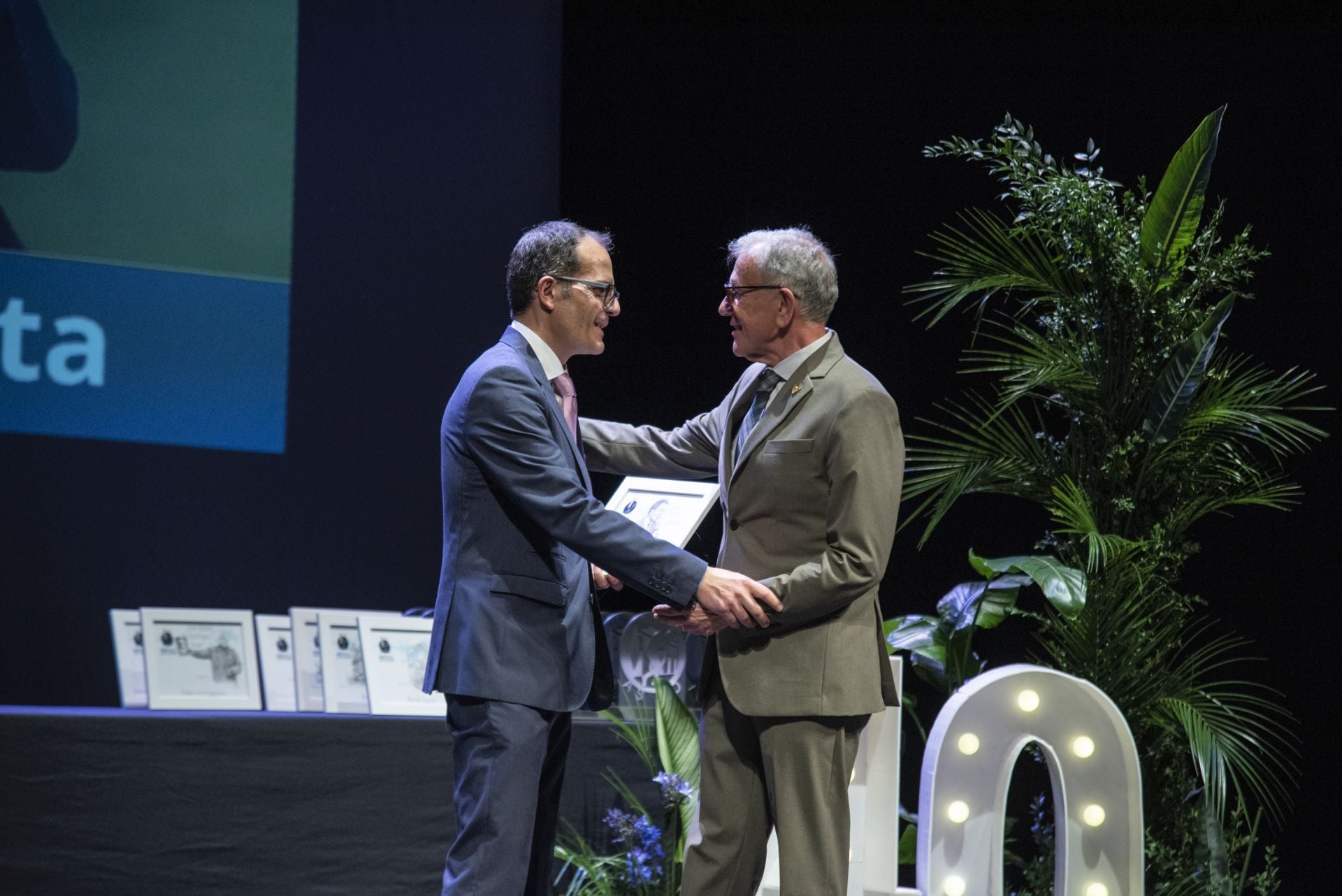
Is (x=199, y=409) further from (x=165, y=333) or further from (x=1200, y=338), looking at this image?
(x=1200, y=338)

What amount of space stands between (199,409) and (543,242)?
81.2 inches

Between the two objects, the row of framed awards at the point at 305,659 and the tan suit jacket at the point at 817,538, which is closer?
the tan suit jacket at the point at 817,538

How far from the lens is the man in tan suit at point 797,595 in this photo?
2.69 m

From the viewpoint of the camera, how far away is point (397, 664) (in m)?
4.14

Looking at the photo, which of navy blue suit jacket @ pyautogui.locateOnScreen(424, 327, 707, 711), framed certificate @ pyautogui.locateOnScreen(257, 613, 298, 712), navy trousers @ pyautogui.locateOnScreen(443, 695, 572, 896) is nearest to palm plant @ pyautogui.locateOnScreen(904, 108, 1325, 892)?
navy blue suit jacket @ pyautogui.locateOnScreen(424, 327, 707, 711)

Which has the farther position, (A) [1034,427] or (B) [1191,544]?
(A) [1034,427]

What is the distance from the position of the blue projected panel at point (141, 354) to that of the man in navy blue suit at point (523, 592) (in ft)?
6.29

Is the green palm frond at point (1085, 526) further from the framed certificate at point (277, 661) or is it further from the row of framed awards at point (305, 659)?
the framed certificate at point (277, 661)

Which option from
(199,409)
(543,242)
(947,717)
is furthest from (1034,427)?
(199,409)

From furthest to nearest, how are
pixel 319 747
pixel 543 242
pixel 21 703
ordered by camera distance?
pixel 21 703 → pixel 319 747 → pixel 543 242

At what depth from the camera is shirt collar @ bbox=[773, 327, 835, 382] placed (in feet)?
9.45

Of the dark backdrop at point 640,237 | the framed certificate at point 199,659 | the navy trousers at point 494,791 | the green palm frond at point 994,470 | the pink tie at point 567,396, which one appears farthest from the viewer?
the dark backdrop at point 640,237

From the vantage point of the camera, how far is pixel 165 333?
449 cm

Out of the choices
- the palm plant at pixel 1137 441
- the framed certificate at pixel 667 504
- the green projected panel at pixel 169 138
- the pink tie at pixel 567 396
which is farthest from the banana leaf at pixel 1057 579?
the green projected panel at pixel 169 138
